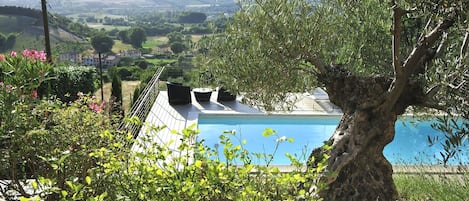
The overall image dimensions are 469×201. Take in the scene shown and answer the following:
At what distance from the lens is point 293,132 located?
11.1 m

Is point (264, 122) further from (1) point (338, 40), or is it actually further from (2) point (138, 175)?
(2) point (138, 175)

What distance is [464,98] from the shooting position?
3.14 m

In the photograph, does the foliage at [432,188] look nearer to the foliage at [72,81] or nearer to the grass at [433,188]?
the grass at [433,188]

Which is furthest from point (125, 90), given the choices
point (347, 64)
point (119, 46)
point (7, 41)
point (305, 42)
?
point (119, 46)

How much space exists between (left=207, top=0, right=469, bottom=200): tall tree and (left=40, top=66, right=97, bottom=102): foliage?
25.9 ft

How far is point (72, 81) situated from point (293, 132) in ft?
18.4

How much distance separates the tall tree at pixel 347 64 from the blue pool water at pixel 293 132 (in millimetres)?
5116

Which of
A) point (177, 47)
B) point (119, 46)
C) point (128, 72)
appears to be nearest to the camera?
point (128, 72)

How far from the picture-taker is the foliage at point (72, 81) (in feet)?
37.3

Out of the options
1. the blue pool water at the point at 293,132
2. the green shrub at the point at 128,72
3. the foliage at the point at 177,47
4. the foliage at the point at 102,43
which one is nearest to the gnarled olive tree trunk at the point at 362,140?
the blue pool water at the point at 293,132

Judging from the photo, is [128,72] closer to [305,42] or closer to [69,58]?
[69,58]

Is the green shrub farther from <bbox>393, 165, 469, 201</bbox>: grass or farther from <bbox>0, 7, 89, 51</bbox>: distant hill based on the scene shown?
<bbox>393, 165, 469, 201</bbox>: grass

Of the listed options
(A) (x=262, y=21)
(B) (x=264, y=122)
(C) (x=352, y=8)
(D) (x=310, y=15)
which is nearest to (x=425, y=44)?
(C) (x=352, y=8)

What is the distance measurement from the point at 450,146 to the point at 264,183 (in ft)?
4.60
